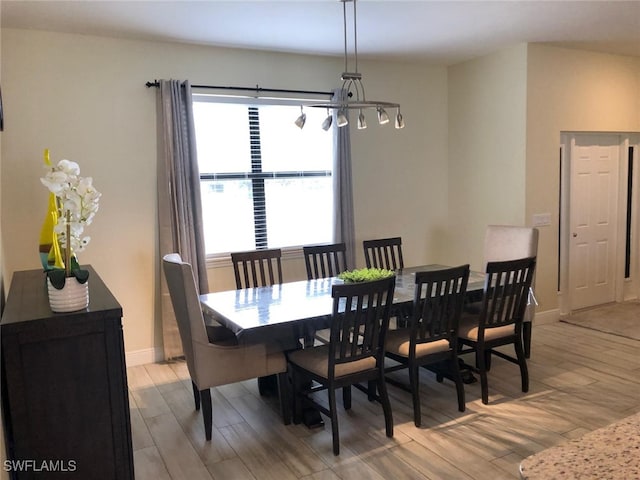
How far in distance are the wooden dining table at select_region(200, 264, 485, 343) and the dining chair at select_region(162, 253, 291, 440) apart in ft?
0.37

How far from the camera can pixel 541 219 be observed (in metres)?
5.04

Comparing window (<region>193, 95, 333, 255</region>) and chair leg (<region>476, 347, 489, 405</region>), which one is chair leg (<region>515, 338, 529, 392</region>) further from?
window (<region>193, 95, 333, 255</region>)

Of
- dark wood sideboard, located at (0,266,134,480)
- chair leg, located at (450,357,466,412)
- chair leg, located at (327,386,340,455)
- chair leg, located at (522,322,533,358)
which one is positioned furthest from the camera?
chair leg, located at (522,322,533,358)

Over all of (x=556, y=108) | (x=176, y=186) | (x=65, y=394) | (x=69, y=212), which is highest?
(x=556, y=108)

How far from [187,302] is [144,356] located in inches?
72.2

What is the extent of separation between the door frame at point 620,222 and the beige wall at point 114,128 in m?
2.11

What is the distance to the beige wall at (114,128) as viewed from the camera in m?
3.83

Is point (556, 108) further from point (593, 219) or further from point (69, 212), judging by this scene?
point (69, 212)

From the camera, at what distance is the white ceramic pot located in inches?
78.9

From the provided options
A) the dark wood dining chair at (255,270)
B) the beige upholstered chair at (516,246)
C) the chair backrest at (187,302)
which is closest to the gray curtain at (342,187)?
the dark wood dining chair at (255,270)

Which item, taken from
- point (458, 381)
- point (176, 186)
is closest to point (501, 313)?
point (458, 381)

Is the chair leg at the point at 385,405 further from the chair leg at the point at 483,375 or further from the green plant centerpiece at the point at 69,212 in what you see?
the green plant centerpiece at the point at 69,212

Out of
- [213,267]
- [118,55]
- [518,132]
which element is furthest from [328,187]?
[118,55]

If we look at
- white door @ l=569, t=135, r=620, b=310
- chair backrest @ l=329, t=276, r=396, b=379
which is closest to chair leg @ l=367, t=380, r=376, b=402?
chair backrest @ l=329, t=276, r=396, b=379
